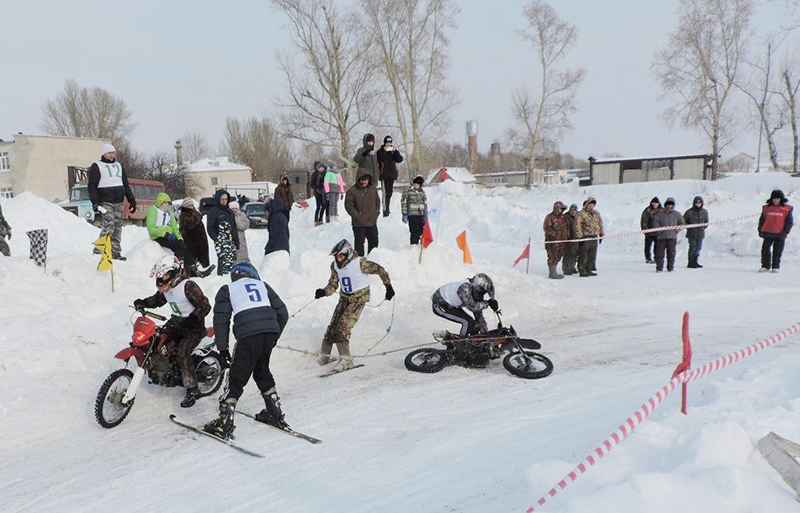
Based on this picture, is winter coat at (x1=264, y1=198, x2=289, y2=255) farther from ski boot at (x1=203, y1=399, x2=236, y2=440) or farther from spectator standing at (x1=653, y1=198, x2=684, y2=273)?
spectator standing at (x1=653, y1=198, x2=684, y2=273)

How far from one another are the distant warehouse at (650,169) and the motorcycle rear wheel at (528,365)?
115 feet

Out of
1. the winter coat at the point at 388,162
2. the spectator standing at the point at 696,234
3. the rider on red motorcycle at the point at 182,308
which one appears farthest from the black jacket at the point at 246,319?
the spectator standing at the point at 696,234

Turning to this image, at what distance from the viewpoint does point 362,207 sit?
37.7 feet

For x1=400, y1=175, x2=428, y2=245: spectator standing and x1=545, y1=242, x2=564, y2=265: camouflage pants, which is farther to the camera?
x1=545, y1=242, x2=564, y2=265: camouflage pants

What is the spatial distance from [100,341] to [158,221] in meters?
3.44

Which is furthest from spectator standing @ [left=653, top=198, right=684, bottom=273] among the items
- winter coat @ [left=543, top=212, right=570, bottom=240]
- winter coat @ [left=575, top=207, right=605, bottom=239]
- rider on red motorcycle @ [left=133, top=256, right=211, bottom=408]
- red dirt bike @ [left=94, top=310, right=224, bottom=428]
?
rider on red motorcycle @ [left=133, top=256, right=211, bottom=408]

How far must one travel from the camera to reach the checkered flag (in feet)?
30.0

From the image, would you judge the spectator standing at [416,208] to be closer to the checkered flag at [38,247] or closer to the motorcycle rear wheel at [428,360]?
the motorcycle rear wheel at [428,360]

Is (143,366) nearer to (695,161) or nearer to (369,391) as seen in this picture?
(369,391)

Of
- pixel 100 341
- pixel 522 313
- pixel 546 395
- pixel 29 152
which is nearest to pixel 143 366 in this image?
pixel 100 341

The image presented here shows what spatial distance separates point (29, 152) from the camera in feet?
169

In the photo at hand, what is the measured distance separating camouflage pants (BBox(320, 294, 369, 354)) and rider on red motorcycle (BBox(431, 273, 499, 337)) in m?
1.10

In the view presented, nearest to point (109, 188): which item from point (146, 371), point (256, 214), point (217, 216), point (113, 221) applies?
point (113, 221)

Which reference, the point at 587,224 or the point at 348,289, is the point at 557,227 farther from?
the point at 348,289
